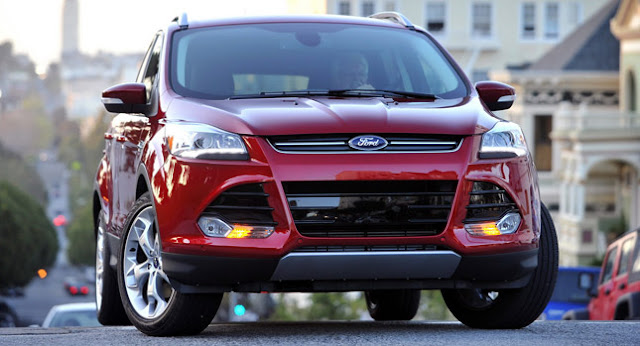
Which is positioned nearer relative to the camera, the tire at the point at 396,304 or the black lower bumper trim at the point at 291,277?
the black lower bumper trim at the point at 291,277

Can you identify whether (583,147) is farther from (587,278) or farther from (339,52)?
(339,52)

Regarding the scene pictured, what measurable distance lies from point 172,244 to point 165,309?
17.9 inches

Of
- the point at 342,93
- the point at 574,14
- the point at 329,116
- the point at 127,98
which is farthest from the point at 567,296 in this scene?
the point at 574,14

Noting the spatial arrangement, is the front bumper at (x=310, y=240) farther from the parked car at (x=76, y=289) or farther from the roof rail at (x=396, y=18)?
the parked car at (x=76, y=289)

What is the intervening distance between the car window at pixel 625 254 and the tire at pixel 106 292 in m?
6.68

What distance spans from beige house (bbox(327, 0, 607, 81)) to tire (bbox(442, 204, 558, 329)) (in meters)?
57.7

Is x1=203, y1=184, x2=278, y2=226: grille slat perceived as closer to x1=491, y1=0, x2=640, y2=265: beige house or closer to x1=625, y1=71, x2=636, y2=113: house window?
x1=491, y1=0, x2=640, y2=265: beige house

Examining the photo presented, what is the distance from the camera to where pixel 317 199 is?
7387 mm

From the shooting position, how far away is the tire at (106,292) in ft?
32.2

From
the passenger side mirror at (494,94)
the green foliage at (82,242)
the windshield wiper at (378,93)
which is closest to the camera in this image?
the windshield wiper at (378,93)

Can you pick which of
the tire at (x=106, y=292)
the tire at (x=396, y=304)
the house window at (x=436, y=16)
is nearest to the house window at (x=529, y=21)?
the house window at (x=436, y=16)

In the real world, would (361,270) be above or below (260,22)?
below

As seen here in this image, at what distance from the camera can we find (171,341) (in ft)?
25.1

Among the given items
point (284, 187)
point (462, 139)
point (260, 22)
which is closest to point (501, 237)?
point (462, 139)
